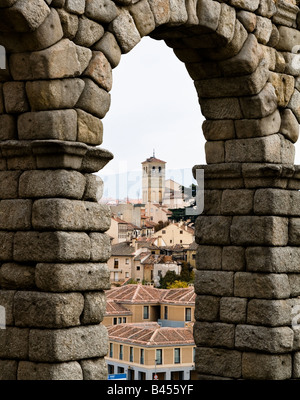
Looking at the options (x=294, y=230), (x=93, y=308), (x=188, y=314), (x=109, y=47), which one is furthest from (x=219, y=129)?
(x=188, y=314)

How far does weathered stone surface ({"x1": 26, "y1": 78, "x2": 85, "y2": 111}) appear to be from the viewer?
783 centimetres

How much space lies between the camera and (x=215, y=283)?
1095 centimetres

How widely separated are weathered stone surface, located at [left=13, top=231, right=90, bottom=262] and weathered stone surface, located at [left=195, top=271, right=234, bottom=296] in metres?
3.19

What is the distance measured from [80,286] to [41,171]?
996mm

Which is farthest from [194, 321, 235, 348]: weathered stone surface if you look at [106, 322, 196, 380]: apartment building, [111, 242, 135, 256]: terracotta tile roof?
[111, 242, 135, 256]: terracotta tile roof

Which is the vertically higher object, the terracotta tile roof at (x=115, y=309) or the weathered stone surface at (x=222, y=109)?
the weathered stone surface at (x=222, y=109)

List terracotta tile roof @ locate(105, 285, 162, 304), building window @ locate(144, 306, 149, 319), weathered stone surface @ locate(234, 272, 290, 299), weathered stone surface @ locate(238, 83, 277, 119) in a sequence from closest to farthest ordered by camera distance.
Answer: weathered stone surface @ locate(234, 272, 290, 299), weathered stone surface @ locate(238, 83, 277, 119), terracotta tile roof @ locate(105, 285, 162, 304), building window @ locate(144, 306, 149, 319)

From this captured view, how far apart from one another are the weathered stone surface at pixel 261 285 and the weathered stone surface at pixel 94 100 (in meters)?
3.23

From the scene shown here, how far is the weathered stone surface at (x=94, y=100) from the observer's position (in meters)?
8.10

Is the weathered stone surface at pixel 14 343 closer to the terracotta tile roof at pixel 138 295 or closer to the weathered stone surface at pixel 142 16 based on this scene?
the weathered stone surface at pixel 142 16

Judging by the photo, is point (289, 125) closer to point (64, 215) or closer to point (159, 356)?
point (64, 215)

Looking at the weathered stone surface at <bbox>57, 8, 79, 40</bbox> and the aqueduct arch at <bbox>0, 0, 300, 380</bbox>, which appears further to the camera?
the weathered stone surface at <bbox>57, 8, 79, 40</bbox>
